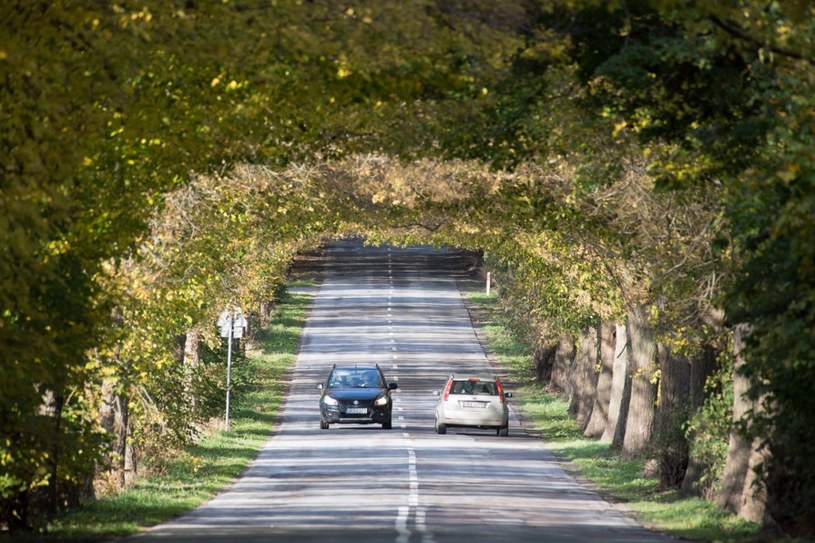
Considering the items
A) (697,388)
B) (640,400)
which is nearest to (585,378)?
(640,400)

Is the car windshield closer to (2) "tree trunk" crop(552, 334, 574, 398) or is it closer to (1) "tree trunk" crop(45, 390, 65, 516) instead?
(2) "tree trunk" crop(552, 334, 574, 398)

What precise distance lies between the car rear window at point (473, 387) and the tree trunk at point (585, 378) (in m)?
4.78

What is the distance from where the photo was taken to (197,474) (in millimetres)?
33312

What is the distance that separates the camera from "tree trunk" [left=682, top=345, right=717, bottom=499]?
28375 mm

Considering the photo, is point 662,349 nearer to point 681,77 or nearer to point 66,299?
point 681,77

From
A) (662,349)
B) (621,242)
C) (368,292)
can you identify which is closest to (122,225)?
(621,242)

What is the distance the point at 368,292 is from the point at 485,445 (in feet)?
188

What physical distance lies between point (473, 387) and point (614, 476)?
35.0 feet

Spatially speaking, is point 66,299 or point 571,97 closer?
point 66,299

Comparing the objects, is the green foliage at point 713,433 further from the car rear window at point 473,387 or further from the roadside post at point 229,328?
the roadside post at point 229,328

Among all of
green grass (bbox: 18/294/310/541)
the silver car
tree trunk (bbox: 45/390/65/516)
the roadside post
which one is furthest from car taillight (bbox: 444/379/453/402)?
tree trunk (bbox: 45/390/65/516)

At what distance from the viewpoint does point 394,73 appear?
56.7 ft

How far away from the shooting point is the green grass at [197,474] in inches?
858

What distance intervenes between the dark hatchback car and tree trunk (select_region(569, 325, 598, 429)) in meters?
6.25
